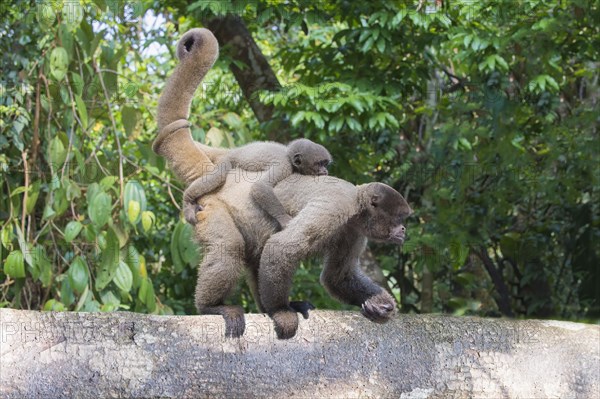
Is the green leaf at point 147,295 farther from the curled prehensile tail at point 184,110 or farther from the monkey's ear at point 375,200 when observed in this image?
the monkey's ear at point 375,200

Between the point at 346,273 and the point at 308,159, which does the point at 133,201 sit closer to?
the point at 308,159

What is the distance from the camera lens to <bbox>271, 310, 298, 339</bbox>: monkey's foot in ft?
14.0

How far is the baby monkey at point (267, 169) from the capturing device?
4.89 meters

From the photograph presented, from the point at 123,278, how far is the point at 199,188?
1.56 metres

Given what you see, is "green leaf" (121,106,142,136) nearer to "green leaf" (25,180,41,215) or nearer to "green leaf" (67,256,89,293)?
"green leaf" (25,180,41,215)

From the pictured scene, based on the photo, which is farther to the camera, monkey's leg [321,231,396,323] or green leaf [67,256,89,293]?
green leaf [67,256,89,293]

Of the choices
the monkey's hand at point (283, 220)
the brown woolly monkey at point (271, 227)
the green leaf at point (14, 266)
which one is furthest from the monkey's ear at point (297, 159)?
the green leaf at point (14, 266)

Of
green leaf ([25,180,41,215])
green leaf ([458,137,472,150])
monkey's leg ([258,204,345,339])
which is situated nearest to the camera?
monkey's leg ([258,204,345,339])

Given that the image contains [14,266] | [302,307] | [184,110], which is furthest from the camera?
[14,266]

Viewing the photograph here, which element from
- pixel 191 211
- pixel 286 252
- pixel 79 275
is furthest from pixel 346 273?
pixel 79 275

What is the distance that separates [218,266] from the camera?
4688 millimetres

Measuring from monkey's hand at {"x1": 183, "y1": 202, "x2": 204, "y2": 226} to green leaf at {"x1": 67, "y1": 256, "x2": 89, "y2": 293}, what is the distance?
1.61m

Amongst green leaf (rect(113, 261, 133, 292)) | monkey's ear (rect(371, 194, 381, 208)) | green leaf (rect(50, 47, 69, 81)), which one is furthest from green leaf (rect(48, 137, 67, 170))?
monkey's ear (rect(371, 194, 381, 208))

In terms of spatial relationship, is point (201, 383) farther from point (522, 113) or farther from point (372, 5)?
point (522, 113)
